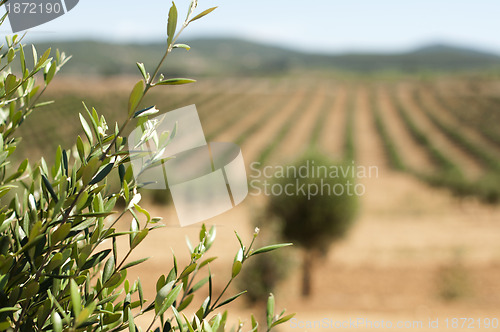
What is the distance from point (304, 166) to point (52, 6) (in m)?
10.7

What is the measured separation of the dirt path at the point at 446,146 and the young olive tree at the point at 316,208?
2495 centimetres

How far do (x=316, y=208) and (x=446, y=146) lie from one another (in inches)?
1325

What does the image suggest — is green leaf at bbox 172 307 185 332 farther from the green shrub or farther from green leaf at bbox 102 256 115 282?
the green shrub

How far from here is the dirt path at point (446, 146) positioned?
35.1 metres

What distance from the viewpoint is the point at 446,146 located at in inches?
1614

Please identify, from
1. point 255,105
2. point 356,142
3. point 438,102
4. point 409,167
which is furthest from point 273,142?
point 438,102

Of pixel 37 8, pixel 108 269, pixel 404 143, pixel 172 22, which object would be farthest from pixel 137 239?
pixel 404 143

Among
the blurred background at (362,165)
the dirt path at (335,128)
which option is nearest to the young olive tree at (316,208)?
the blurred background at (362,165)

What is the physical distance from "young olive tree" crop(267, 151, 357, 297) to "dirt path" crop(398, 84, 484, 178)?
81.9 ft

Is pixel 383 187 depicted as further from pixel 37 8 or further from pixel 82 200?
pixel 82 200

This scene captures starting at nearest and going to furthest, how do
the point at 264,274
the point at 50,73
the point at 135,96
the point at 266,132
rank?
the point at 135,96 → the point at 50,73 → the point at 264,274 → the point at 266,132

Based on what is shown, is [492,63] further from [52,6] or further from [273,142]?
[52,6]

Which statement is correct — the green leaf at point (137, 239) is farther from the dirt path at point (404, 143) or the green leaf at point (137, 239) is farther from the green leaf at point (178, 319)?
→ the dirt path at point (404, 143)

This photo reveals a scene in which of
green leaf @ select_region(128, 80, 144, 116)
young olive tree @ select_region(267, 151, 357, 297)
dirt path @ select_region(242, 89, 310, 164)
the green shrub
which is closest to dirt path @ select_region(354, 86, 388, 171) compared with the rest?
dirt path @ select_region(242, 89, 310, 164)
